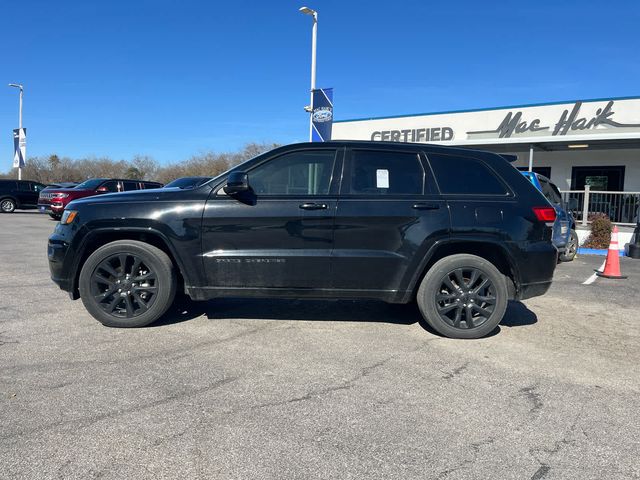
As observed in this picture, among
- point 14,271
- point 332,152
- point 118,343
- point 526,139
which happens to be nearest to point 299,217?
point 332,152

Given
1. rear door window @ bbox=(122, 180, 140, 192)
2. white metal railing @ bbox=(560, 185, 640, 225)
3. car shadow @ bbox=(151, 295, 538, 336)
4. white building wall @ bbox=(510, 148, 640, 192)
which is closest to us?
car shadow @ bbox=(151, 295, 538, 336)

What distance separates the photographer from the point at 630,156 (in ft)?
59.3

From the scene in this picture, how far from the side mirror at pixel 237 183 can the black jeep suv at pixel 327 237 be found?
2cm

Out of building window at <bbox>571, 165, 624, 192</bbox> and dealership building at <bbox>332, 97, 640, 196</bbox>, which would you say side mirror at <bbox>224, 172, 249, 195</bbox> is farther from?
building window at <bbox>571, 165, 624, 192</bbox>

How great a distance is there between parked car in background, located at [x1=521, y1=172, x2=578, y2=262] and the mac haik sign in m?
6.63

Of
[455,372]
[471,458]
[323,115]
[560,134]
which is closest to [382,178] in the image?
[455,372]

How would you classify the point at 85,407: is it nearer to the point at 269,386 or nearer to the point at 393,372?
the point at 269,386

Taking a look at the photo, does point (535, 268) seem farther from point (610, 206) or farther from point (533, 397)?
point (610, 206)

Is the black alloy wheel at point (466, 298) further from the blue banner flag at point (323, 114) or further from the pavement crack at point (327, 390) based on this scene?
the blue banner flag at point (323, 114)

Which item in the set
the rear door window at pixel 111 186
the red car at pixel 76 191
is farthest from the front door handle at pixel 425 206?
the rear door window at pixel 111 186

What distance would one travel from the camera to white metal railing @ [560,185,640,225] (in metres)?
14.9

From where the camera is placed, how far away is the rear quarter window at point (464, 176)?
5.02 metres

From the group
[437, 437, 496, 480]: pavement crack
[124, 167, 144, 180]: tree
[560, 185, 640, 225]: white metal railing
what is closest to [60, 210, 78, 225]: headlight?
[437, 437, 496, 480]: pavement crack

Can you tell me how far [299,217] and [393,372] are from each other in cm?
169
